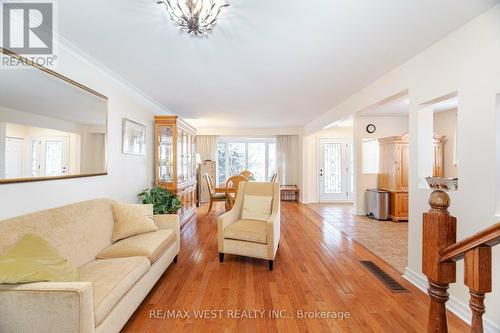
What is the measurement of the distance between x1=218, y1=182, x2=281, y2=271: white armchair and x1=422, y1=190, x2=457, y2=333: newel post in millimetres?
1796

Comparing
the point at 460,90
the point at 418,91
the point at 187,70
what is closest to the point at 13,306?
the point at 187,70

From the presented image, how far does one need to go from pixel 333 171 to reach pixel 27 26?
7.44 metres

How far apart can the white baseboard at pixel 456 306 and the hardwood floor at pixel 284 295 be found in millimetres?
62

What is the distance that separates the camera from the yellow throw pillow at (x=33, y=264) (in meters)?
1.25

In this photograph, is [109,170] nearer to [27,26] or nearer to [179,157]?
[27,26]

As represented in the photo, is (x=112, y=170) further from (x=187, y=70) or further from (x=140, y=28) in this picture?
(x=140, y=28)

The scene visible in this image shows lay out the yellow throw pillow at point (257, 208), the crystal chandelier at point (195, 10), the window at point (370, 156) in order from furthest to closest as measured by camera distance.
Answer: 1. the window at point (370, 156)
2. the yellow throw pillow at point (257, 208)
3. the crystal chandelier at point (195, 10)

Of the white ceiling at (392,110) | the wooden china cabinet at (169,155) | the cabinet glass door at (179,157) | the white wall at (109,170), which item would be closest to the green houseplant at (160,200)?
the white wall at (109,170)

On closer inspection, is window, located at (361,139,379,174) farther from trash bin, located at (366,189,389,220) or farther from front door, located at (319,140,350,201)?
front door, located at (319,140,350,201)

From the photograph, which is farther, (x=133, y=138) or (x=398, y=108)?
(x=398, y=108)

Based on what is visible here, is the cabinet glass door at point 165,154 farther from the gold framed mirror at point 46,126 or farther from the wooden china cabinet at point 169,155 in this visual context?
the gold framed mirror at point 46,126

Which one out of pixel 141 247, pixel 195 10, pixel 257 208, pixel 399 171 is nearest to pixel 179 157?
pixel 257 208

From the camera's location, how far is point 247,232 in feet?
9.18

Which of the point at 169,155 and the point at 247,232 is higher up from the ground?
the point at 169,155
